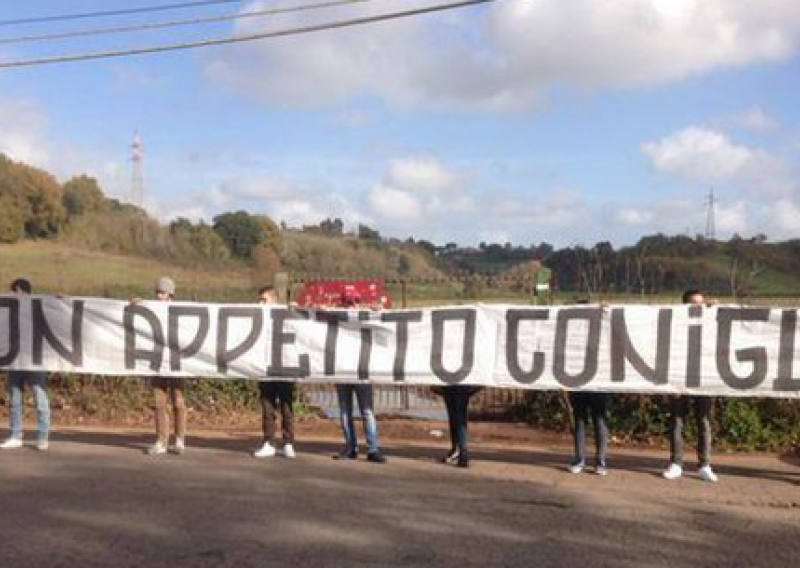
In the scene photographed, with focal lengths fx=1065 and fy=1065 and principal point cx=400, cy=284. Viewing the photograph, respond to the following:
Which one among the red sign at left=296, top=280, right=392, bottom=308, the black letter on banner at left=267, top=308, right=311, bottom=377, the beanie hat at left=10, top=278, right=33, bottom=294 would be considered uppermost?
the beanie hat at left=10, top=278, right=33, bottom=294

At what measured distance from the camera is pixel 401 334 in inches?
453

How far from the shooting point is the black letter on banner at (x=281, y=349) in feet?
37.9

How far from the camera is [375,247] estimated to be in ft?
109

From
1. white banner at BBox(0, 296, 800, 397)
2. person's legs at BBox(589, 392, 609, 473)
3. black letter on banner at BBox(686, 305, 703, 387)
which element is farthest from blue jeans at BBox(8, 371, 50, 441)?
black letter on banner at BBox(686, 305, 703, 387)

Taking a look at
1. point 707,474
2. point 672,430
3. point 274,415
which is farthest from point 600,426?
point 274,415

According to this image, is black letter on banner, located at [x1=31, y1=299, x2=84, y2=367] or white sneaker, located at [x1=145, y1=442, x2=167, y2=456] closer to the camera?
white sneaker, located at [x1=145, y1=442, x2=167, y2=456]

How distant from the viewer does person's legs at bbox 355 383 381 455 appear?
11.0m

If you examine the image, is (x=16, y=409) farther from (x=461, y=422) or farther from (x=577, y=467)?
(x=577, y=467)

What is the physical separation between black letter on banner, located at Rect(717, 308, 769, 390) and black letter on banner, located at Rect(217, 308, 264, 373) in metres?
4.89

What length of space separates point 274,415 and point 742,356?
4866 mm

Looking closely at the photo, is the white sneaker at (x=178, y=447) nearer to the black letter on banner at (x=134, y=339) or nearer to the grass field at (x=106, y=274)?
the black letter on banner at (x=134, y=339)

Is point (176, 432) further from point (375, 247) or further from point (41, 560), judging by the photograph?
point (375, 247)

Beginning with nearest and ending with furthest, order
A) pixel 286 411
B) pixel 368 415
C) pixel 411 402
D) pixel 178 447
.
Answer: pixel 368 415
pixel 286 411
pixel 178 447
pixel 411 402

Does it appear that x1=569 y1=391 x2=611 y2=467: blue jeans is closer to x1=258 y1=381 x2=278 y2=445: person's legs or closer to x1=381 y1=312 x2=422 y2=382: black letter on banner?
x1=381 y1=312 x2=422 y2=382: black letter on banner
